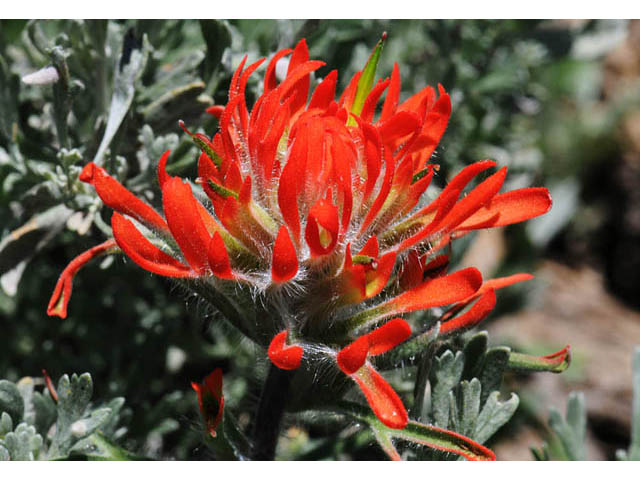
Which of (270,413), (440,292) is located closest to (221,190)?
(440,292)

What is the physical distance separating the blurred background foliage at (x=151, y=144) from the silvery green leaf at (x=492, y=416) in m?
0.20

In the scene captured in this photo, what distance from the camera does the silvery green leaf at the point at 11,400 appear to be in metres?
1.27

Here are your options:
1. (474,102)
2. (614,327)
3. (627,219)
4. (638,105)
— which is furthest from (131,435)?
(638,105)

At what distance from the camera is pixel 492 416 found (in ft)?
4.14

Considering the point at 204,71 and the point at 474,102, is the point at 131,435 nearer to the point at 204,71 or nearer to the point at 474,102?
the point at 204,71

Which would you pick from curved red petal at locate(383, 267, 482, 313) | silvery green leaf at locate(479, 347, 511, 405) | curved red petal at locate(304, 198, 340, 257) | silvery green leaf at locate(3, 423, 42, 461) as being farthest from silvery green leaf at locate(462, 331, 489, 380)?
silvery green leaf at locate(3, 423, 42, 461)

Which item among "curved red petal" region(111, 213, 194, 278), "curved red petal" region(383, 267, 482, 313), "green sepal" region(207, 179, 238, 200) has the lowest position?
"curved red petal" region(383, 267, 482, 313)

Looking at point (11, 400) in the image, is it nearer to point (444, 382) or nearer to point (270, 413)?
point (270, 413)

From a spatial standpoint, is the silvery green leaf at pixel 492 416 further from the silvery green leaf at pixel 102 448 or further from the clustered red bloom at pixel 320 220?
the silvery green leaf at pixel 102 448

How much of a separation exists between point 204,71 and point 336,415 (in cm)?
80

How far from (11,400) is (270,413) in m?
0.47

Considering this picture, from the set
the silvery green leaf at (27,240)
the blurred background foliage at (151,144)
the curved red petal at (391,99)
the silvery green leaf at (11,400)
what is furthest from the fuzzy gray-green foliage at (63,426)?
the curved red petal at (391,99)

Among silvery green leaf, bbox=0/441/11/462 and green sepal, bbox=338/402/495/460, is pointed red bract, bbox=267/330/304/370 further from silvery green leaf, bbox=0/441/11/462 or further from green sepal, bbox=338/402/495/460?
silvery green leaf, bbox=0/441/11/462

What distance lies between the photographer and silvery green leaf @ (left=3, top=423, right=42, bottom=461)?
1.20m
